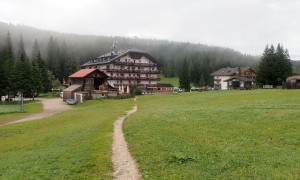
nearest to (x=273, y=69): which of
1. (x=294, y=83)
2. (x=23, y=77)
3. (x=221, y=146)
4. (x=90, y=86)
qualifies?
(x=294, y=83)

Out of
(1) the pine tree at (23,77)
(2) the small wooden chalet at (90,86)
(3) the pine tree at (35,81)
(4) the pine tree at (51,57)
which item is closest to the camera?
(2) the small wooden chalet at (90,86)

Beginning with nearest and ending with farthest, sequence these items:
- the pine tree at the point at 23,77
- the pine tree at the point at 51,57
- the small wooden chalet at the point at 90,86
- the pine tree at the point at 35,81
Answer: the small wooden chalet at the point at 90,86 < the pine tree at the point at 23,77 < the pine tree at the point at 35,81 < the pine tree at the point at 51,57

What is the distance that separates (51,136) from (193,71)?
556 feet

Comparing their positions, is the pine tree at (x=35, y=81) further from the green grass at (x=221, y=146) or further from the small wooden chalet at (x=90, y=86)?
the green grass at (x=221, y=146)

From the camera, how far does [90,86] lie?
88250mm

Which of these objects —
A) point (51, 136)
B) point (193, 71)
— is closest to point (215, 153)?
point (51, 136)

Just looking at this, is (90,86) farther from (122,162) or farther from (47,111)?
(122,162)

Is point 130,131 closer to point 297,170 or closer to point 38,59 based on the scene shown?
point 297,170

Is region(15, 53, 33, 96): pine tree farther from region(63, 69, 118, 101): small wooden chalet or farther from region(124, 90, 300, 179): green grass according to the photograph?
region(124, 90, 300, 179): green grass

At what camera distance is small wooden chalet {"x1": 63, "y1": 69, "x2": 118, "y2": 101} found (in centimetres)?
8550

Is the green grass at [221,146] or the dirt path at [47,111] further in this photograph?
the dirt path at [47,111]

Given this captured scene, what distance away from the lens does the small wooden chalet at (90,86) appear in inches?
3366

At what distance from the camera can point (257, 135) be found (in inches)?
849

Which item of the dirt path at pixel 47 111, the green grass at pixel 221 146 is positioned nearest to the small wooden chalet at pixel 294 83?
the green grass at pixel 221 146
